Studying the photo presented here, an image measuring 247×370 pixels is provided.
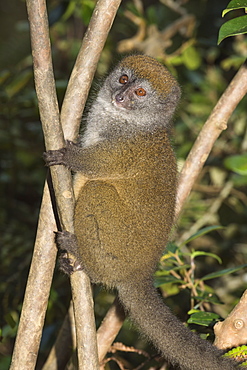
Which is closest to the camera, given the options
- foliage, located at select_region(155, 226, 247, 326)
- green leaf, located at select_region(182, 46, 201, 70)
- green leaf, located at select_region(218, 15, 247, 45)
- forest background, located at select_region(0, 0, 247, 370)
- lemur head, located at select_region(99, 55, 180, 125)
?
green leaf, located at select_region(218, 15, 247, 45)

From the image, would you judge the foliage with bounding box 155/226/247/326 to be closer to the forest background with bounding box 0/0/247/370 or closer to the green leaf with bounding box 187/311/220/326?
the green leaf with bounding box 187/311/220/326

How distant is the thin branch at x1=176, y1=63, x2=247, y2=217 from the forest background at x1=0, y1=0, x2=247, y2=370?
187 cm

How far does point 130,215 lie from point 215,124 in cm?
105

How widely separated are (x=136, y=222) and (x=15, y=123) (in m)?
3.62

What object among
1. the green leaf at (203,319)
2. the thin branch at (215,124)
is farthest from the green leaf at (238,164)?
the green leaf at (203,319)

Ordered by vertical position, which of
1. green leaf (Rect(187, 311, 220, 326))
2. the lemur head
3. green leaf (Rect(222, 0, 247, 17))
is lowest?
green leaf (Rect(187, 311, 220, 326))

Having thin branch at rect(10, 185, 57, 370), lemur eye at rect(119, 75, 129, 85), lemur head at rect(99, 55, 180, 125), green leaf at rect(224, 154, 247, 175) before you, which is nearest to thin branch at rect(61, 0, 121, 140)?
thin branch at rect(10, 185, 57, 370)

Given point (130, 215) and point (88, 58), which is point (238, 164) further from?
point (88, 58)

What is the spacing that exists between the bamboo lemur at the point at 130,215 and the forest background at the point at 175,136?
5.18 ft

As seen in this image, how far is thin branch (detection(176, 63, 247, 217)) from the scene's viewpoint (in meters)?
4.29

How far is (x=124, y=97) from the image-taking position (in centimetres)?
500

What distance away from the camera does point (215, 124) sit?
434 centimetres

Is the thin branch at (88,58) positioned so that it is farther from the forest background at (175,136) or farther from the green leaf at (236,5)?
the forest background at (175,136)

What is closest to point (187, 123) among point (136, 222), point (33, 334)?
point (136, 222)
